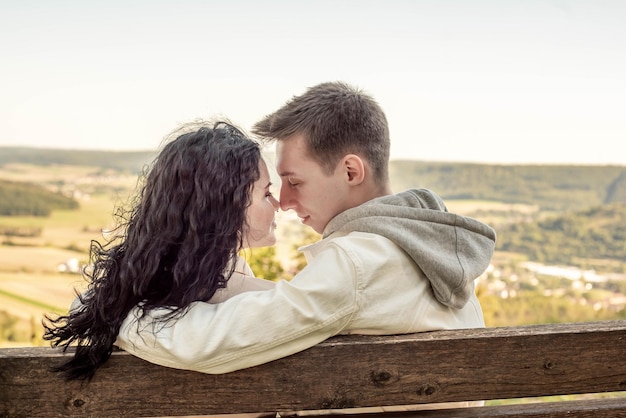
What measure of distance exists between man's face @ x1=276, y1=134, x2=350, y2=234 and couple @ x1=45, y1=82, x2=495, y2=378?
0.49 feet

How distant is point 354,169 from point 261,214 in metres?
0.32

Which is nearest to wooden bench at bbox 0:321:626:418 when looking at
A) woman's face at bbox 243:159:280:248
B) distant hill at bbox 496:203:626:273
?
woman's face at bbox 243:159:280:248

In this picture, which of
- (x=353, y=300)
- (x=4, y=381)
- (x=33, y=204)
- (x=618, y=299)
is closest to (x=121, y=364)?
(x=4, y=381)

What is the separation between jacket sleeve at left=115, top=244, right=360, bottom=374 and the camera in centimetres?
128

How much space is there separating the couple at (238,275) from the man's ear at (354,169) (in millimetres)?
211

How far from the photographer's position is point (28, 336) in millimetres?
6707

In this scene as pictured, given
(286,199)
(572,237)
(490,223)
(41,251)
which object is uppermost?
(286,199)

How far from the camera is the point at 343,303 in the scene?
4.30 feet

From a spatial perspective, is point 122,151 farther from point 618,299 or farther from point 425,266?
point 425,266

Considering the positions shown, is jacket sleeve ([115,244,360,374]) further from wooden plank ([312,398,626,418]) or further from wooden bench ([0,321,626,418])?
wooden plank ([312,398,626,418])

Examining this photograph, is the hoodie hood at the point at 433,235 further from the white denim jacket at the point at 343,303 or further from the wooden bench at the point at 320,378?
the wooden bench at the point at 320,378

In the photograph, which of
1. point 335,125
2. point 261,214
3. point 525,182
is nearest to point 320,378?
point 261,214

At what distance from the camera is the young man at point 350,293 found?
129cm

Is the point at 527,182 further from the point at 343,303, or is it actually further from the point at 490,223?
the point at 343,303
